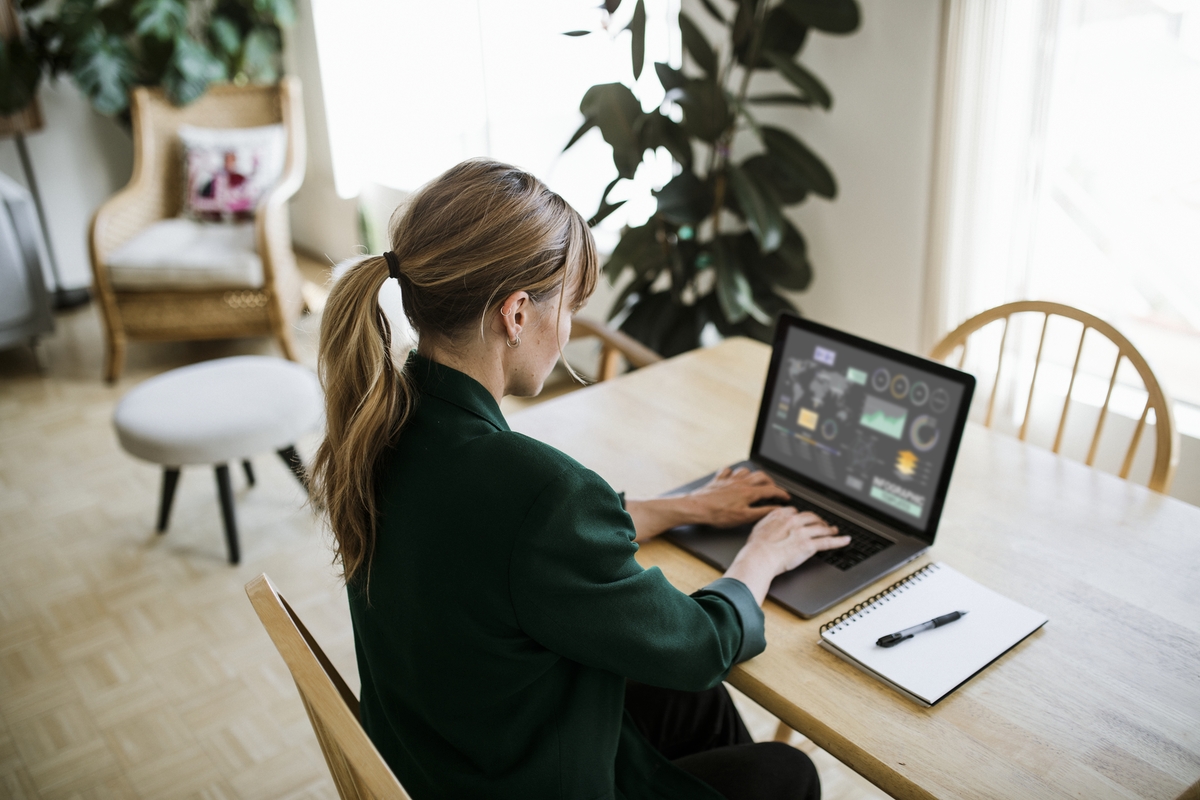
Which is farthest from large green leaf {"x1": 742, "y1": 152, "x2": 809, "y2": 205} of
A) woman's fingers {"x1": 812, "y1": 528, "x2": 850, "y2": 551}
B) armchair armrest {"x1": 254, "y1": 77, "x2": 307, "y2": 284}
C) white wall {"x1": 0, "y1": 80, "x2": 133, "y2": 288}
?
white wall {"x1": 0, "y1": 80, "x2": 133, "y2": 288}

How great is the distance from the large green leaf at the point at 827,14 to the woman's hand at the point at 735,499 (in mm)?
1320

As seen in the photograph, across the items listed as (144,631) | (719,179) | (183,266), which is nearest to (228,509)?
(144,631)

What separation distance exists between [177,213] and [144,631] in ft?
8.05

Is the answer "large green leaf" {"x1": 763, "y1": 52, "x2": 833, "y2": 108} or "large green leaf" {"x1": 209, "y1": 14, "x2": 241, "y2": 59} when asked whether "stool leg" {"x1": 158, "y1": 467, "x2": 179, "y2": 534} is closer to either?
"large green leaf" {"x1": 763, "y1": 52, "x2": 833, "y2": 108}

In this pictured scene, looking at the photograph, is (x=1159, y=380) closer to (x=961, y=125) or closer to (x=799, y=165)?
(x=961, y=125)

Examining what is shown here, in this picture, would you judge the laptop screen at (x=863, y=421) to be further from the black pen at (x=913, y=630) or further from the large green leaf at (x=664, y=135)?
the large green leaf at (x=664, y=135)

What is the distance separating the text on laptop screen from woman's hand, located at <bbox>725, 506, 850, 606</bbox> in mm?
97

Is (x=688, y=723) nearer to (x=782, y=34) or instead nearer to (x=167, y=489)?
(x=782, y=34)

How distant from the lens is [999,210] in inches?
85.8

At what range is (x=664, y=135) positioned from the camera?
7.40 ft

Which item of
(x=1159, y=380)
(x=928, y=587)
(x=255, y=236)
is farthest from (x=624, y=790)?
(x=255, y=236)

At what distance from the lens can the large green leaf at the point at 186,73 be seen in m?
3.93

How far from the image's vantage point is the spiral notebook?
1.00m

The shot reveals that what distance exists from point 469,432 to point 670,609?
27 centimetres
